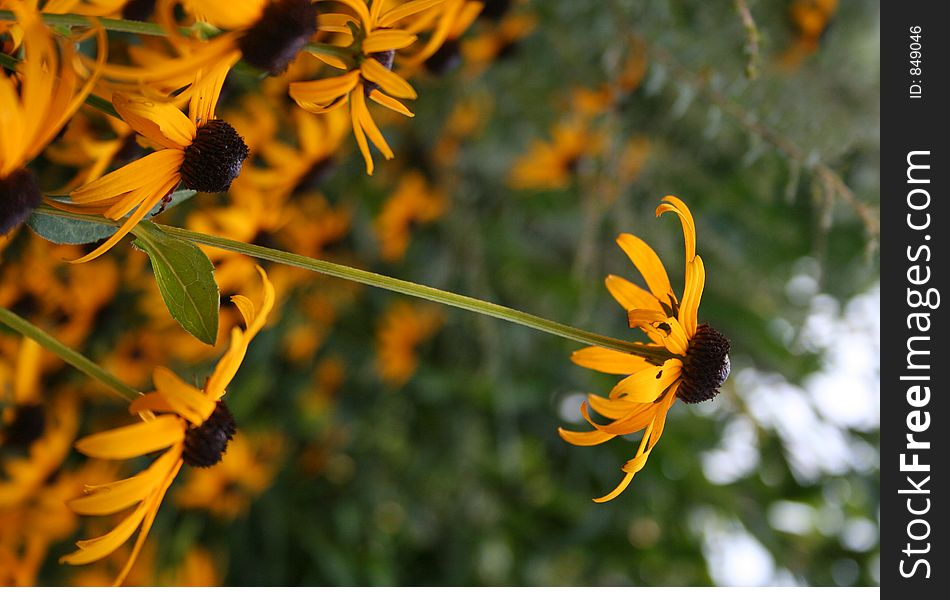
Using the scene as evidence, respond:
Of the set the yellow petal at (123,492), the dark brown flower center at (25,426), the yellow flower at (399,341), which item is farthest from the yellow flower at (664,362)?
the yellow flower at (399,341)

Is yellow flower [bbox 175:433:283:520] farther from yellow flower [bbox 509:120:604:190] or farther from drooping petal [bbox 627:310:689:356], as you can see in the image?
drooping petal [bbox 627:310:689:356]

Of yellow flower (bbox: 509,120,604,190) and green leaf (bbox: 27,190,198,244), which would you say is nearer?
green leaf (bbox: 27,190,198,244)

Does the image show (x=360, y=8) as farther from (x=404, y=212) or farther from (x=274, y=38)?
(x=404, y=212)

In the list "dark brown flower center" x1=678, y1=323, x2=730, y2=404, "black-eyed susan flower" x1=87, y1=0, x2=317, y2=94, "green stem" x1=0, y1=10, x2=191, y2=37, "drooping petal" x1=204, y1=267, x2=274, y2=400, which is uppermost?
"black-eyed susan flower" x1=87, y1=0, x2=317, y2=94

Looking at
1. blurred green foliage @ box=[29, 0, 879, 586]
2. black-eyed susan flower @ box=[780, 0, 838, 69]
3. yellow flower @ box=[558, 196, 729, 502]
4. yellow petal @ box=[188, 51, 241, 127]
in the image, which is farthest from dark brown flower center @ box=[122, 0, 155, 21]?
black-eyed susan flower @ box=[780, 0, 838, 69]

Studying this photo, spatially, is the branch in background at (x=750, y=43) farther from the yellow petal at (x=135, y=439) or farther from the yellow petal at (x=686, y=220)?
the yellow petal at (x=135, y=439)

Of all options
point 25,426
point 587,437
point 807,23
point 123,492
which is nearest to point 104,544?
point 123,492
